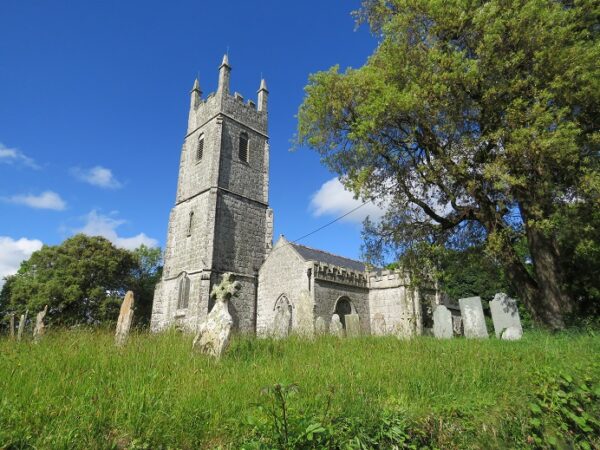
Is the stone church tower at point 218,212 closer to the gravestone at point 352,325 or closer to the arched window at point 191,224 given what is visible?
the arched window at point 191,224

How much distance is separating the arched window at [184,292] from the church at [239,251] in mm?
63

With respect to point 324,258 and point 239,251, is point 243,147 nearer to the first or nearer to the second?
point 239,251

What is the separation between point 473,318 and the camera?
35.9 ft

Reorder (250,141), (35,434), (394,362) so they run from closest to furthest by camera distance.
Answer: (35,434) → (394,362) → (250,141)

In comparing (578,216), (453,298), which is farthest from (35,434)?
(453,298)

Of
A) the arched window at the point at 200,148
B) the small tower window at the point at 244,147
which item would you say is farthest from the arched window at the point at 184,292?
the small tower window at the point at 244,147

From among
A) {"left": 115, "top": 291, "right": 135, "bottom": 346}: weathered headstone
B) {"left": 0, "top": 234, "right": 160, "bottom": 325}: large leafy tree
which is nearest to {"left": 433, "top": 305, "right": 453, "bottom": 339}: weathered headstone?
{"left": 115, "top": 291, "right": 135, "bottom": 346}: weathered headstone

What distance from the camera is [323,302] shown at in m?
20.2

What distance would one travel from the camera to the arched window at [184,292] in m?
23.2

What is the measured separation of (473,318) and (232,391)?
9.07m

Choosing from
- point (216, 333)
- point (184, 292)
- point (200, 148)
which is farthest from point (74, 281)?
point (216, 333)

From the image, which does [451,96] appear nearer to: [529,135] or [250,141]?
[529,135]

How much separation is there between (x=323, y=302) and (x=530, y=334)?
12.5 meters

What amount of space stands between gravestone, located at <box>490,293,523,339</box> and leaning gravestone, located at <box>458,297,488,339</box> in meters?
0.35
